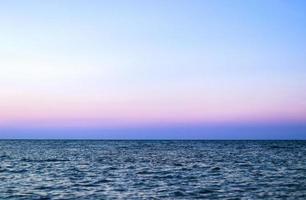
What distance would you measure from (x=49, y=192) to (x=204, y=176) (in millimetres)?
17186

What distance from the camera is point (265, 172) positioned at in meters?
49.7

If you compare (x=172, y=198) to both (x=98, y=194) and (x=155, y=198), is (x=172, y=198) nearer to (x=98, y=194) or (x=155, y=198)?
(x=155, y=198)

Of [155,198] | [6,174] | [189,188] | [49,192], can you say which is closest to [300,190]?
[189,188]

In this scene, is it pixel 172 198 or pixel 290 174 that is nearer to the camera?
pixel 172 198

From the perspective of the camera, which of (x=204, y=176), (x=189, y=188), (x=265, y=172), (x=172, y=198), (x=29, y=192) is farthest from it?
(x=265, y=172)

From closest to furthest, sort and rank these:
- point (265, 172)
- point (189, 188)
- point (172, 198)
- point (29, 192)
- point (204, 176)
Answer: point (172, 198) < point (29, 192) < point (189, 188) < point (204, 176) < point (265, 172)

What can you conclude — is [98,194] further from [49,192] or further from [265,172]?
[265,172]

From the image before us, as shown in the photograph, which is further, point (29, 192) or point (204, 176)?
point (204, 176)

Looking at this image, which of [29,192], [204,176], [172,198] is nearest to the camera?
[172,198]

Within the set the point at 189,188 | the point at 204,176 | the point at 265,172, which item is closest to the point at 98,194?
the point at 189,188

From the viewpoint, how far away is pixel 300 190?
34.8 meters

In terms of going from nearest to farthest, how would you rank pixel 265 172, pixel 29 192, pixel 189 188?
1. pixel 29 192
2. pixel 189 188
3. pixel 265 172

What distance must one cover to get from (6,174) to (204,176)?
1989 cm

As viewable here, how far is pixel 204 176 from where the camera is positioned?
149 ft
